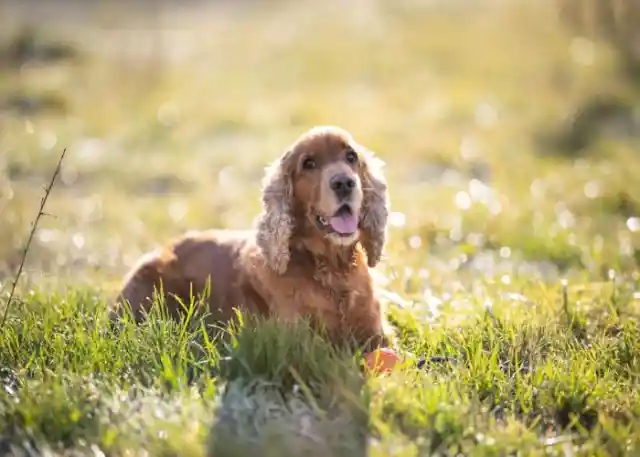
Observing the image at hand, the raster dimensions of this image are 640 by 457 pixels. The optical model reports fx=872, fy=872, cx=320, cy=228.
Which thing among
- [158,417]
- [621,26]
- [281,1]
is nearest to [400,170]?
[621,26]

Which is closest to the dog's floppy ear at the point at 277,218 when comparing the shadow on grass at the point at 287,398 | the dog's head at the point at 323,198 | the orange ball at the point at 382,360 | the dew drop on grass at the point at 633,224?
the dog's head at the point at 323,198

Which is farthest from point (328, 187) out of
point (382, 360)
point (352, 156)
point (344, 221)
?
point (382, 360)

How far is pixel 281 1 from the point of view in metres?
24.8

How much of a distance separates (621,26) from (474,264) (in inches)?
341

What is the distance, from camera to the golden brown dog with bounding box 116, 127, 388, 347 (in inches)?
172

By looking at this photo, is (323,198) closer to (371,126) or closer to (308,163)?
(308,163)

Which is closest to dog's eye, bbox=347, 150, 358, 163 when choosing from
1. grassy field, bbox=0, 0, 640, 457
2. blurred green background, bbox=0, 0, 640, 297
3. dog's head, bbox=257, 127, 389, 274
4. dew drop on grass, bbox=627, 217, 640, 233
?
dog's head, bbox=257, 127, 389, 274

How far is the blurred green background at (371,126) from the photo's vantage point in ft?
22.1

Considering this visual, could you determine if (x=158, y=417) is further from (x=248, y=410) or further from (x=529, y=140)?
(x=529, y=140)

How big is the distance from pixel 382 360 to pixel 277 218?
0.98 meters

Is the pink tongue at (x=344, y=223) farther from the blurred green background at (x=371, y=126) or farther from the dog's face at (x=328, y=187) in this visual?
the blurred green background at (x=371, y=126)

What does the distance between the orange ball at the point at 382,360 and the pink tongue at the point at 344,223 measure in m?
0.62

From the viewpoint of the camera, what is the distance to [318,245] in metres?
4.48

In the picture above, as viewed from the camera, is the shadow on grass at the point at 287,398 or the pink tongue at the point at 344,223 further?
the pink tongue at the point at 344,223
